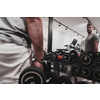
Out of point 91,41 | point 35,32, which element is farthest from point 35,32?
point 91,41

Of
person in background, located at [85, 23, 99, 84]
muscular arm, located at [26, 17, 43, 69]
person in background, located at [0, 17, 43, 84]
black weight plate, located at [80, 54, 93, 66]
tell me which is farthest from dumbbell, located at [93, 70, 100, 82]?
person in background, located at [0, 17, 43, 84]

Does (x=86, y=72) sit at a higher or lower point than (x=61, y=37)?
lower

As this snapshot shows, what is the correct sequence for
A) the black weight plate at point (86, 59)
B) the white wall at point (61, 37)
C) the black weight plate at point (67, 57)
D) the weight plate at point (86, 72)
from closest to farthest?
the black weight plate at point (86, 59), the black weight plate at point (67, 57), the weight plate at point (86, 72), the white wall at point (61, 37)

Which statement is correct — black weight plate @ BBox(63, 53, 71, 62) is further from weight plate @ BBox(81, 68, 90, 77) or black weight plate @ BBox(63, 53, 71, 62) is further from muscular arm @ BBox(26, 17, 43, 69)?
muscular arm @ BBox(26, 17, 43, 69)

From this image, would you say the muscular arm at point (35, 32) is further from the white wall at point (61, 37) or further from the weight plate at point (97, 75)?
the weight plate at point (97, 75)

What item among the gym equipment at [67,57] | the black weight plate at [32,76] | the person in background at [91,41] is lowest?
the black weight plate at [32,76]

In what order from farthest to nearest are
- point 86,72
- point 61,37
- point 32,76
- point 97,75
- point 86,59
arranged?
1. point 61,37
2. point 86,72
3. point 97,75
4. point 86,59
5. point 32,76

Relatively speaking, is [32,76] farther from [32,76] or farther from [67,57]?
[67,57]

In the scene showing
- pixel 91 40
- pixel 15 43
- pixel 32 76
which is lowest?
pixel 32 76

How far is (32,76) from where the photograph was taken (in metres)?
0.54

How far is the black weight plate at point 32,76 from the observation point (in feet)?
1.75

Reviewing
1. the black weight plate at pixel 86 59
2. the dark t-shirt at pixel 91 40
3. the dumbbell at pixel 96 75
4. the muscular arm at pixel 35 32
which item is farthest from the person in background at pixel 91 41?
the muscular arm at pixel 35 32

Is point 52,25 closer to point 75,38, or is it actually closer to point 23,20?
point 75,38
